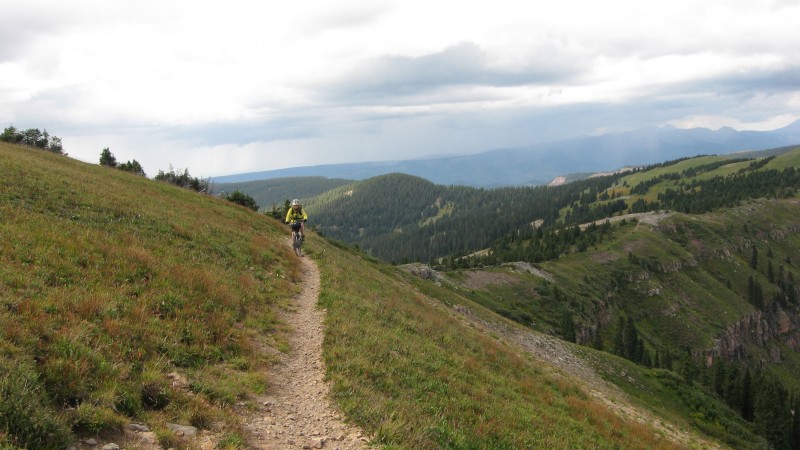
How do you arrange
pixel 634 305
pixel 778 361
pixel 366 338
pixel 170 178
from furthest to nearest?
pixel 778 361 < pixel 634 305 < pixel 170 178 < pixel 366 338

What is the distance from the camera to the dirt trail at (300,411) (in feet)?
29.7

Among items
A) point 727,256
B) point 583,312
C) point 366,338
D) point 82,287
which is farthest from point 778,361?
point 82,287

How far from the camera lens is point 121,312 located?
1102 cm

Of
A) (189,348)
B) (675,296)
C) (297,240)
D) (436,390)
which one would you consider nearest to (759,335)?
Result: (675,296)

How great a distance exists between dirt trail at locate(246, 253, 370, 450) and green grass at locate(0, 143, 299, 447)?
607mm

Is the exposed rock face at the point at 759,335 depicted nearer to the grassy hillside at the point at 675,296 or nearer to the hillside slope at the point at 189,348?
the grassy hillside at the point at 675,296

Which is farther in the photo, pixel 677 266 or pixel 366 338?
pixel 677 266

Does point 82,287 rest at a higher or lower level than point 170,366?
higher

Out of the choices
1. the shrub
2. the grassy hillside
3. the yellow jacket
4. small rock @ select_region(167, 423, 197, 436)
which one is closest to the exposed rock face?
the grassy hillside

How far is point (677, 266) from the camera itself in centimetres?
13850

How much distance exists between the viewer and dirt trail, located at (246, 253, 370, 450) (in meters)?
9.05

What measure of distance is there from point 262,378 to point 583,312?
10090cm

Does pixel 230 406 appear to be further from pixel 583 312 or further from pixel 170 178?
pixel 583 312

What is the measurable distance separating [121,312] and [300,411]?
546cm
